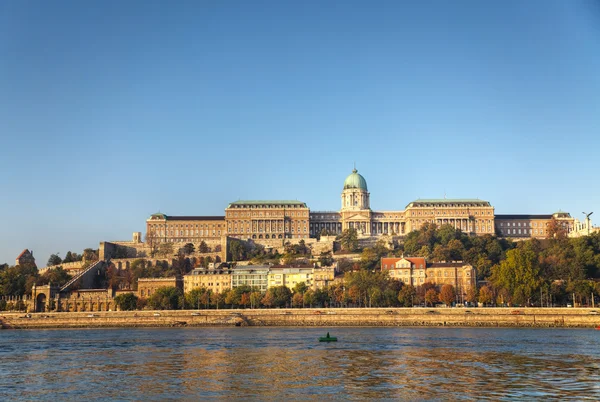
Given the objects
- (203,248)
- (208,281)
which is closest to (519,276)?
(208,281)

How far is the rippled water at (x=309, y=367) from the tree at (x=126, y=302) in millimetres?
34867

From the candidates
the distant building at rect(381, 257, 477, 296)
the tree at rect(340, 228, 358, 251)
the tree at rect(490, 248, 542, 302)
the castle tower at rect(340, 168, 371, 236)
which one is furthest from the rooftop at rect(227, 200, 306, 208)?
the tree at rect(490, 248, 542, 302)

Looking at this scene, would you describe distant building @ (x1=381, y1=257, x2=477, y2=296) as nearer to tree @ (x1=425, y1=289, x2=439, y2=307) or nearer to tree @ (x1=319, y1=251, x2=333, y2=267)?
tree @ (x1=425, y1=289, x2=439, y2=307)

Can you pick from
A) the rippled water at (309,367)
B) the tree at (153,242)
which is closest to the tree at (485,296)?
the rippled water at (309,367)

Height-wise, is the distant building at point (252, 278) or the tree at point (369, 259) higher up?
the tree at point (369, 259)

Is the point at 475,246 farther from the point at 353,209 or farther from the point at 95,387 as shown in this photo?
the point at 95,387

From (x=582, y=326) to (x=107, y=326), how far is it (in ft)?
157

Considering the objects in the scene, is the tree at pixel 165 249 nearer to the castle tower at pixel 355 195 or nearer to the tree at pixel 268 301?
the castle tower at pixel 355 195

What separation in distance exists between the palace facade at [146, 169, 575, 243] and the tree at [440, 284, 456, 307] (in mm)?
52227

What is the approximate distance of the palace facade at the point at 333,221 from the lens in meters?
151

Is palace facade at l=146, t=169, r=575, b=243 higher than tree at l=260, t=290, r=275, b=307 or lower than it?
higher

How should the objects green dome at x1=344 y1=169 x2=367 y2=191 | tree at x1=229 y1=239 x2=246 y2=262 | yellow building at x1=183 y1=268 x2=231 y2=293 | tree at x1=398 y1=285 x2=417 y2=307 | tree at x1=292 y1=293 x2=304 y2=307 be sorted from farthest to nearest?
green dome at x1=344 y1=169 x2=367 y2=191, tree at x1=229 y1=239 x2=246 y2=262, yellow building at x1=183 y1=268 x2=231 y2=293, tree at x1=292 y1=293 x2=304 y2=307, tree at x1=398 y1=285 x2=417 y2=307

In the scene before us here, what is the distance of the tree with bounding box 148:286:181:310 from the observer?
99188 mm

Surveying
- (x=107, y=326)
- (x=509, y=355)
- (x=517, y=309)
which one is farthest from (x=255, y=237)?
(x=509, y=355)
